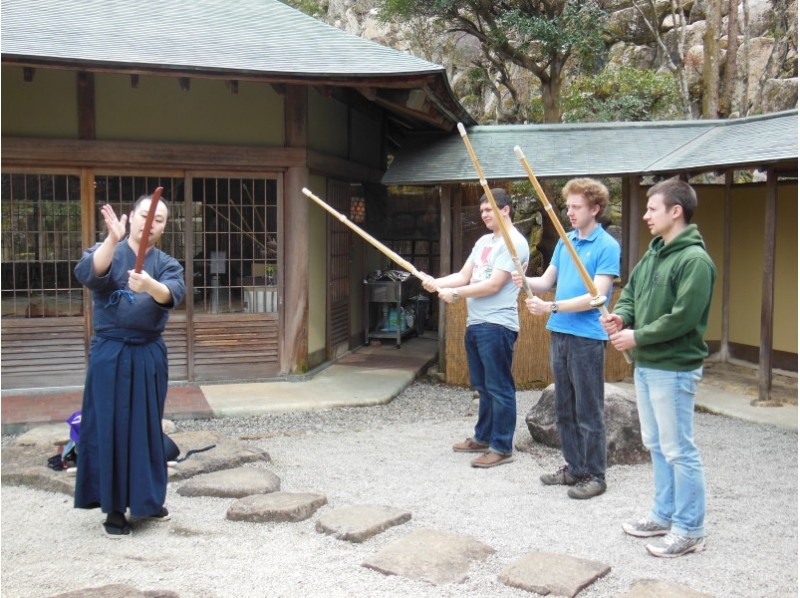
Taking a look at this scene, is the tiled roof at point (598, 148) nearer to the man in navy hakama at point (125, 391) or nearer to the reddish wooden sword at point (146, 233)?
the man in navy hakama at point (125, 391)

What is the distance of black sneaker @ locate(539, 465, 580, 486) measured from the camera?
4.43 m

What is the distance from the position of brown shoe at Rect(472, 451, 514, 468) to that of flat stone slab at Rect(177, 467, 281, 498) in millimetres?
1231

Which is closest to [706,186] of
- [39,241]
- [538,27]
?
[538,27]

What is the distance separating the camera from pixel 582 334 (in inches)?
161

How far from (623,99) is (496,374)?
950cm

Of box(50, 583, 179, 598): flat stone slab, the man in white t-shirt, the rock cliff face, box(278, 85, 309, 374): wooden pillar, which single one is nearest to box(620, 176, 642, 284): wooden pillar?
box(278, 85, 309, 374): wooden pillar

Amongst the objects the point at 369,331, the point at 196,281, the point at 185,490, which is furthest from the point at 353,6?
the point at 185,490

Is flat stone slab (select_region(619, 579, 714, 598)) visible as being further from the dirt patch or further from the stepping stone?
the dirt patch

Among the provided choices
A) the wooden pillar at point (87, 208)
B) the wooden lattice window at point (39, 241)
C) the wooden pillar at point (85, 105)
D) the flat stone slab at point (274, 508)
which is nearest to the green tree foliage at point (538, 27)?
the wooden pillar at point (85, 105)

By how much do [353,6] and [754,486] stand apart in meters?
29.0

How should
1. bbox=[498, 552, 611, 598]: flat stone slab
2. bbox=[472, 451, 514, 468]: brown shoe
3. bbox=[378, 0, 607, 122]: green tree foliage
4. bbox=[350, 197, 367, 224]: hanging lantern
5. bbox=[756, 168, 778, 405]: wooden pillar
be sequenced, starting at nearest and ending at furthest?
bbox=[498, 552, 611, 598]: flat stone slab < bbox=[472, 451, 514, 468]: brown shoe < bbox=[756, 168, 778, 405]: wooden pillar < bbox=[350, 197, 367, 224]: hanging lantern < bbox=[378, 0, 607, 122]: green tree foliage

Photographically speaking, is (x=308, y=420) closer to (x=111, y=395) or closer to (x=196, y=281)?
(x=196, y=281)

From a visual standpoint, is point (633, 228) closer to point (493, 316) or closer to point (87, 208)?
point (493, 316)

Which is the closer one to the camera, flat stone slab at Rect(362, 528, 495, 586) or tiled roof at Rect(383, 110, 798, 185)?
flat stone slab at Rect(362, 528, 495, 586)
